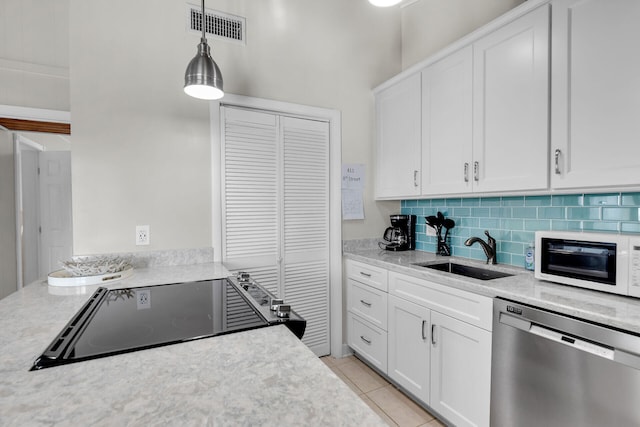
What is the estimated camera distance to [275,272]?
251 centimetres

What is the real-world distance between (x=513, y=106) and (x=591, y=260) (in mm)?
860

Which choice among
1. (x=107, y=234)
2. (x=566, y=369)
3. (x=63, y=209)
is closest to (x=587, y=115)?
(x=566, y=369)

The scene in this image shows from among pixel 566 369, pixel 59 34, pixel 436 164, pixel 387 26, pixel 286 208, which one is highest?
pixel 387 26

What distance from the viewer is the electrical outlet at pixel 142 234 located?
2.03m

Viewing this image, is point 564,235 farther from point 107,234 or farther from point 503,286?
point 107,234

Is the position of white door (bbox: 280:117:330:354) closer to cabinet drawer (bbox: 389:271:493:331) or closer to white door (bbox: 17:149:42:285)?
cabinet drawer (bbox: 389:271:493:331)

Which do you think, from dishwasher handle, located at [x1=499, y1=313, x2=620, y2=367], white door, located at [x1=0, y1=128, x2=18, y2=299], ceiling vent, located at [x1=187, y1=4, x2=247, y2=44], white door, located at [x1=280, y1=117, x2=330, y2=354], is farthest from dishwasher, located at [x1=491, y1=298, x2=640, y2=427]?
white door, located at [x1=0, y1=128, x2=18, y2=299]

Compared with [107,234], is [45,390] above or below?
below

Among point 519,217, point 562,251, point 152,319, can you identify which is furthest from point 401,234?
point 152,319

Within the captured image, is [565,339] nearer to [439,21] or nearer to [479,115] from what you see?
[479,115]

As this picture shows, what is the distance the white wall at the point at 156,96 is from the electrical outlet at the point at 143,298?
708 mm

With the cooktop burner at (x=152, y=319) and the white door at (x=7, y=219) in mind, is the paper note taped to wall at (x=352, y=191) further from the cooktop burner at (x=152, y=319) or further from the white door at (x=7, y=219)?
the white door at (x=7, y=219)

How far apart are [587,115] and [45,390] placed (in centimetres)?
208

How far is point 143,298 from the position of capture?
133 cm
